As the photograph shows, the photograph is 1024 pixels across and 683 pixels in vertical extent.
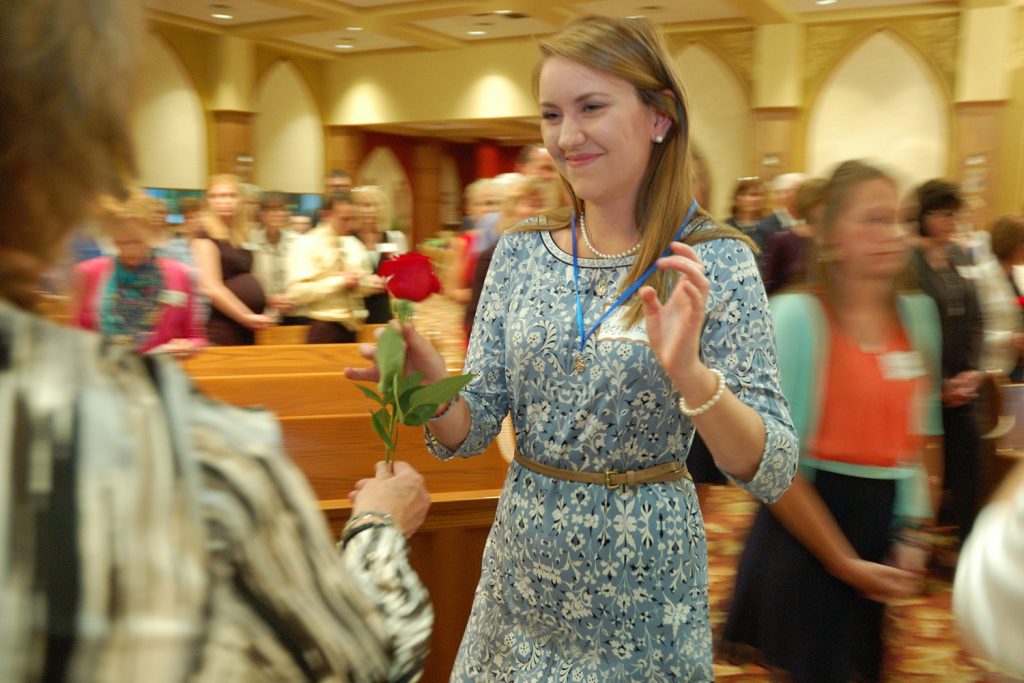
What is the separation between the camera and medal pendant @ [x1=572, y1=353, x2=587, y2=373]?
155 centimetres

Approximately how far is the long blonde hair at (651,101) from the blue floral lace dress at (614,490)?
0.05 metres

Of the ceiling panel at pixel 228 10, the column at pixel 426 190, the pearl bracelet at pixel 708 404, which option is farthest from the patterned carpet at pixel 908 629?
the column at pixel 426 190

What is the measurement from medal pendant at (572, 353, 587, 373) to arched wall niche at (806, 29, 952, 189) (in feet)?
30.0

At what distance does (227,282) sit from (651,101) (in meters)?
3.98

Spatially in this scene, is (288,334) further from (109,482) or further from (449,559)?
(109,482)

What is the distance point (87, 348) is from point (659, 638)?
1.14 m

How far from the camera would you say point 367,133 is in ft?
46.1

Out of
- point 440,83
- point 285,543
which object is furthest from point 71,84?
point 440,83

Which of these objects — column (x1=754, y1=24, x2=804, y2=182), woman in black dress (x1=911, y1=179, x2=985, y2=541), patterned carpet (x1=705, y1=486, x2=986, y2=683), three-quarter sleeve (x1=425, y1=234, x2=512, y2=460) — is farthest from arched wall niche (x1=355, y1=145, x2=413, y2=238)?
three-quarter sleeve (x1=425, y1=234, x2=512, y2=460)

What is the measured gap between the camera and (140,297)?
3.89 metres

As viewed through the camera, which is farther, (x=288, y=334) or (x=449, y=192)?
(x=449, y=192)

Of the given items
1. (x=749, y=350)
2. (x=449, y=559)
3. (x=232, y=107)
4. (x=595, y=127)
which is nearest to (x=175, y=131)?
(x=232, y=107)

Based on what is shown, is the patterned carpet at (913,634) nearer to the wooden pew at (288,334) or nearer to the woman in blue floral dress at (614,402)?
the woman in blue floral dress at (614,402)

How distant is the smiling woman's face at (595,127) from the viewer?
157cm
